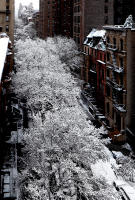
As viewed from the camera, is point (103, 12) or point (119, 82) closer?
point (119, 82)


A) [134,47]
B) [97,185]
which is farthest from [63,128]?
[134,47]

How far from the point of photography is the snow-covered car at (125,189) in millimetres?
25688

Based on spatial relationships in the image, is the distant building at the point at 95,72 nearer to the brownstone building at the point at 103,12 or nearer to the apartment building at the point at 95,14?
the apartment building at the point at 95,14

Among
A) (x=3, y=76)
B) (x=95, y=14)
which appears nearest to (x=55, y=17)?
(x=95, y=14)

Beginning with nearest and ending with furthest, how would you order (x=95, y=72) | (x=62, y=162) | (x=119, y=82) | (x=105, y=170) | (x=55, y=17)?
(x=62, y=162)
(x=105, y=170)
(x=119, y=82)
(x=95, y=72)
(x=55, y=17)

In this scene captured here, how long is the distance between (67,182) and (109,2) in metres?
62.5

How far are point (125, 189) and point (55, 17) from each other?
97.4 metres

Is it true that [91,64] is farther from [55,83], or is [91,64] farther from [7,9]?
[7,9]

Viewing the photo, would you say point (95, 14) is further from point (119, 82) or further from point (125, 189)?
point (125, 189)

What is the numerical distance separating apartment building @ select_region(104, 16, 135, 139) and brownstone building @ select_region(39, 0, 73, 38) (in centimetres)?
6647

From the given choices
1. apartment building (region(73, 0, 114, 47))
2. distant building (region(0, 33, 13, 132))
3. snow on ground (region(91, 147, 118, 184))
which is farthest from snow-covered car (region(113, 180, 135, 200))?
apartment building (region(73, 0, 114, 47))

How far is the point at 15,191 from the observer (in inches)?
941

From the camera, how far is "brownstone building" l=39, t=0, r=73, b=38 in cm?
10775

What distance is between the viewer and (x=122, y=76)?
129ft
